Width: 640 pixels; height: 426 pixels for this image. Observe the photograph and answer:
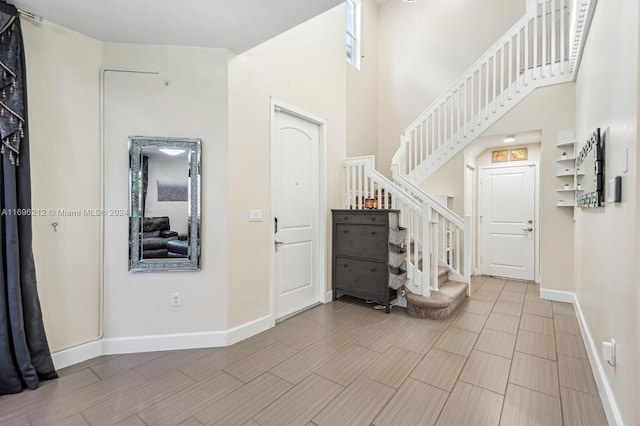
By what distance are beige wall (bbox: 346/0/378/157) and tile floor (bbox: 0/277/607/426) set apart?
3.16 m

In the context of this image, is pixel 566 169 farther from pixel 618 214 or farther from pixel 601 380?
pixel 601 380

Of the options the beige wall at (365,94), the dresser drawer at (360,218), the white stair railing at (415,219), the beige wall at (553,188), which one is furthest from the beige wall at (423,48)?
the dresser drawer at (360,218)

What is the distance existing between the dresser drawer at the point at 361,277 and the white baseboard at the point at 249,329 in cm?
108

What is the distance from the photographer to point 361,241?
139 inches

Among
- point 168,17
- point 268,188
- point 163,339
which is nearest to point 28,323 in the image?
point 163,339

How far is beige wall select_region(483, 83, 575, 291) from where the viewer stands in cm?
379

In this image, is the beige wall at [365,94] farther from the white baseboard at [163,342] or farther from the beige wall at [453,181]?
the white baseboard at [163,342]

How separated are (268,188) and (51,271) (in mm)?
1833

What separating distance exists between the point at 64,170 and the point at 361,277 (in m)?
3.01

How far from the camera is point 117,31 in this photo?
89.9 inches

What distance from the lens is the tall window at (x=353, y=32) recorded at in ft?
17.4

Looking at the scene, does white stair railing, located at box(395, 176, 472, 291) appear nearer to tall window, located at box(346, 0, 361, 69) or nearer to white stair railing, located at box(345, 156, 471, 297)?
white stair railing, located at box(345, 156, 471, 297)

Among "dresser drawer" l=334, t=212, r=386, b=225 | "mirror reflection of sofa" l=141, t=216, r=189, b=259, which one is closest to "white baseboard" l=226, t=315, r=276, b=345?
"mirror reflection of sofa" l=141, t=216, r=189, b=259

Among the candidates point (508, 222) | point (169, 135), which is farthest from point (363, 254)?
point (508, 222)
